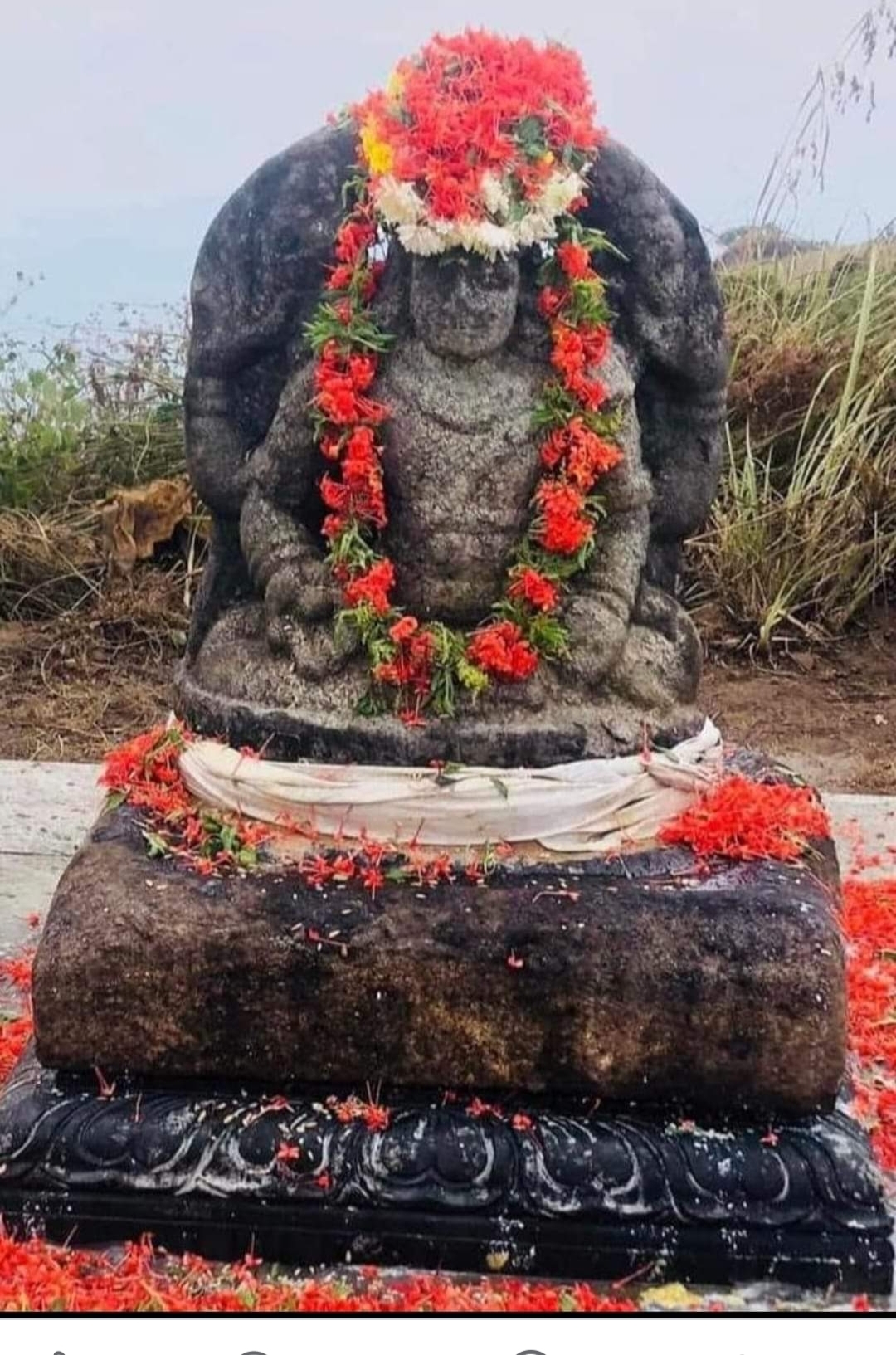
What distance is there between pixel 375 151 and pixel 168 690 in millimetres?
4064

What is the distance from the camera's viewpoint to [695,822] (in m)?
2.90

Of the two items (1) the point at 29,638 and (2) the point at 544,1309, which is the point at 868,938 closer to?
(2) the point at 544,1309

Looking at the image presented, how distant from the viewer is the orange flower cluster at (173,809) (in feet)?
9.16

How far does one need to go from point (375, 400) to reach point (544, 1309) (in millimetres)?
1561

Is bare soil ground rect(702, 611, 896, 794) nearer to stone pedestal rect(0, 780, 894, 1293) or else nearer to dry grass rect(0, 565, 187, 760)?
dry grass rect(0, 565, 187, 760)

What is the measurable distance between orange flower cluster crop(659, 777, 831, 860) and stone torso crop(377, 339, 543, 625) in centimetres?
57

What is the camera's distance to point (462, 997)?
101 inches

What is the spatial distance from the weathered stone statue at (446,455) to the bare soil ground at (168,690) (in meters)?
3.04

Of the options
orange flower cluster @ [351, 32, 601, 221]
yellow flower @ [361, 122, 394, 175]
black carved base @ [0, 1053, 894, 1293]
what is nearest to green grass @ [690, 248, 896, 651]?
orange flower cluster @ [351, 32, 601, 221]

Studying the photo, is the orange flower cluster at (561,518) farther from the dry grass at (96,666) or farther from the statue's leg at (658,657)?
the dry grass at (96,666)

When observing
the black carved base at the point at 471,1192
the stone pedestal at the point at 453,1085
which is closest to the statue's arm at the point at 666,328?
the stone pedestal at the point at 453,1085

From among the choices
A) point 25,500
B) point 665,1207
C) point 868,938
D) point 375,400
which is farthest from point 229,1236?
point 25,500

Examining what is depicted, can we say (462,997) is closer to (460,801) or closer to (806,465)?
(460,801)

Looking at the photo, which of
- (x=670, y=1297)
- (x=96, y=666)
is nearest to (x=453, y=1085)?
(x=670, y=1297)
